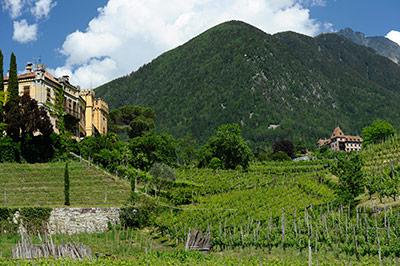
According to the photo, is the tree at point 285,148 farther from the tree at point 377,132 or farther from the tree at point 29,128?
the tree at point 29,128

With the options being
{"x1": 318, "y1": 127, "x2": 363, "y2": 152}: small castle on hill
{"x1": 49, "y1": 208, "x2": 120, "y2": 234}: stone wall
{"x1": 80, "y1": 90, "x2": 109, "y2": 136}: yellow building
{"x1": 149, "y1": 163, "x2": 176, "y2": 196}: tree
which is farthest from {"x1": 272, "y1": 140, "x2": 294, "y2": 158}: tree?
{"x1": 49, "y1": 208, "x2": 120, "y2": 234}: stone wall

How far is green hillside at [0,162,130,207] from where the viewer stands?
4028 cm

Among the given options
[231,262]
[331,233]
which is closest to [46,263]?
[231,262]

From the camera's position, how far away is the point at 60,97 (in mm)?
59031

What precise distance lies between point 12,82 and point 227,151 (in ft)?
86.2

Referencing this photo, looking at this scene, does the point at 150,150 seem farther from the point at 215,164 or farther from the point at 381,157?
the point at 381,157

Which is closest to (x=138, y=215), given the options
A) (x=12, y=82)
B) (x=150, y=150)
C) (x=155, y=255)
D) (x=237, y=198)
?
(x=237, y=198)

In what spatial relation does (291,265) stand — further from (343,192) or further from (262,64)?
(262,64)

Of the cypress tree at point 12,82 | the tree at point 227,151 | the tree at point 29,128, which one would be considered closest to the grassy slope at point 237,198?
the tree at point 227,151

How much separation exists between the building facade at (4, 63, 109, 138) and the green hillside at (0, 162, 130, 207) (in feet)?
30.2

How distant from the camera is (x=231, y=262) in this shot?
23656mm

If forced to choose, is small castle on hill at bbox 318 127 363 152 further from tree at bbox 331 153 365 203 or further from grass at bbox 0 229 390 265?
grass at bbox 0 229 390 265

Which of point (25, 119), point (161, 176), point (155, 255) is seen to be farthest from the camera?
point (25, 119)

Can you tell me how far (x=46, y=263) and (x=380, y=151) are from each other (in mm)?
39744
